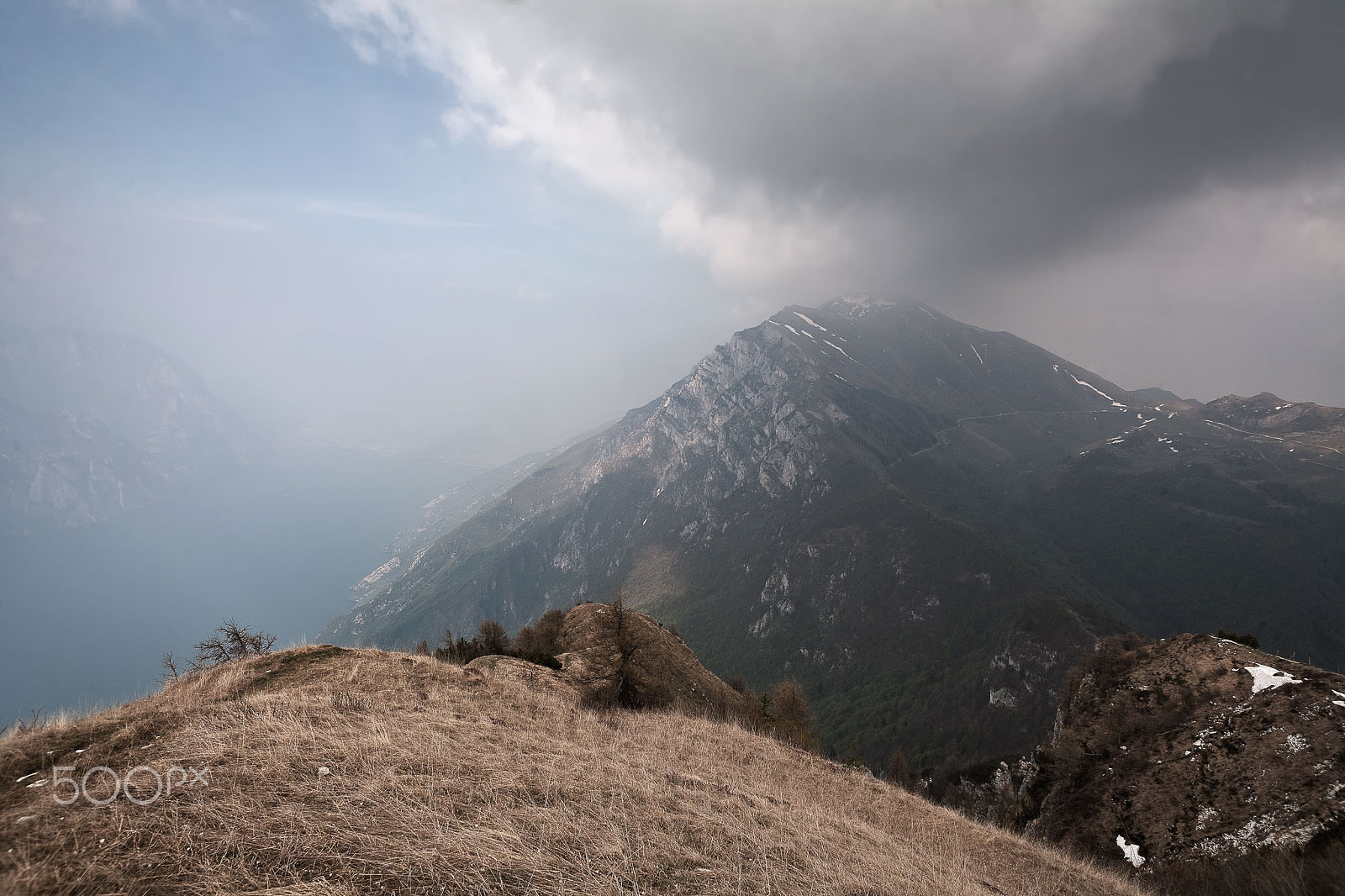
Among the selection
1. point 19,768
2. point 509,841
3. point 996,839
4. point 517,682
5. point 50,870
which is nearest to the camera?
point 50,870

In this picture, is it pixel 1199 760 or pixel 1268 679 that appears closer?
pixel 1199 760

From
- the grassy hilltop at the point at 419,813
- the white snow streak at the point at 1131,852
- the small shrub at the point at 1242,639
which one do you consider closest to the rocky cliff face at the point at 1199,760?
the white snow streak at the point at 1131,852

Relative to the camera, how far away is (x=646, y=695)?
25484 mm

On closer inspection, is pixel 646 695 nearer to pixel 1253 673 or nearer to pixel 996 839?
pixel 996 839

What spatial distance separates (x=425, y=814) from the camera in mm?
7461

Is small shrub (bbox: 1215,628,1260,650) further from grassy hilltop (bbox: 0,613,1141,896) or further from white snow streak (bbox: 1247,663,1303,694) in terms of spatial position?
grassy hilltop (bbox: 0,613,1141,896)

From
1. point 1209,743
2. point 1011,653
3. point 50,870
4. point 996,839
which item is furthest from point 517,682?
point 1011,653

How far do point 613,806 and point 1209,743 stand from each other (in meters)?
42.8

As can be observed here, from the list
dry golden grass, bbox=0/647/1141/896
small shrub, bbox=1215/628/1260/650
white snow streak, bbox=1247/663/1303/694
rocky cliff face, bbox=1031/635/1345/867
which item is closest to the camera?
dry golden grass, bbox=0/647/1141/896

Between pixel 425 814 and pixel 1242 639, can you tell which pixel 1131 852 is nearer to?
pixel 1242 639

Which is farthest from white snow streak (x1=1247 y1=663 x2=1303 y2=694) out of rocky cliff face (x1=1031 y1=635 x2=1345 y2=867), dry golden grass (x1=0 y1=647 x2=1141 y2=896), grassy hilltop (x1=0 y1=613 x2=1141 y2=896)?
grassy hilltop (x1=0 y1=613 x2=1141 y2=896)

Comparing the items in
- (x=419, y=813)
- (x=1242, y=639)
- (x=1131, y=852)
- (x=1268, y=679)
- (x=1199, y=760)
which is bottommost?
(x=1131, y=852)

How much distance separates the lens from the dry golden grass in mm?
6121

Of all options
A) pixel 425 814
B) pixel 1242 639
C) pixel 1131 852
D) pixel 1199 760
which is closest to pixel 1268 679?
pixel 1199 760
